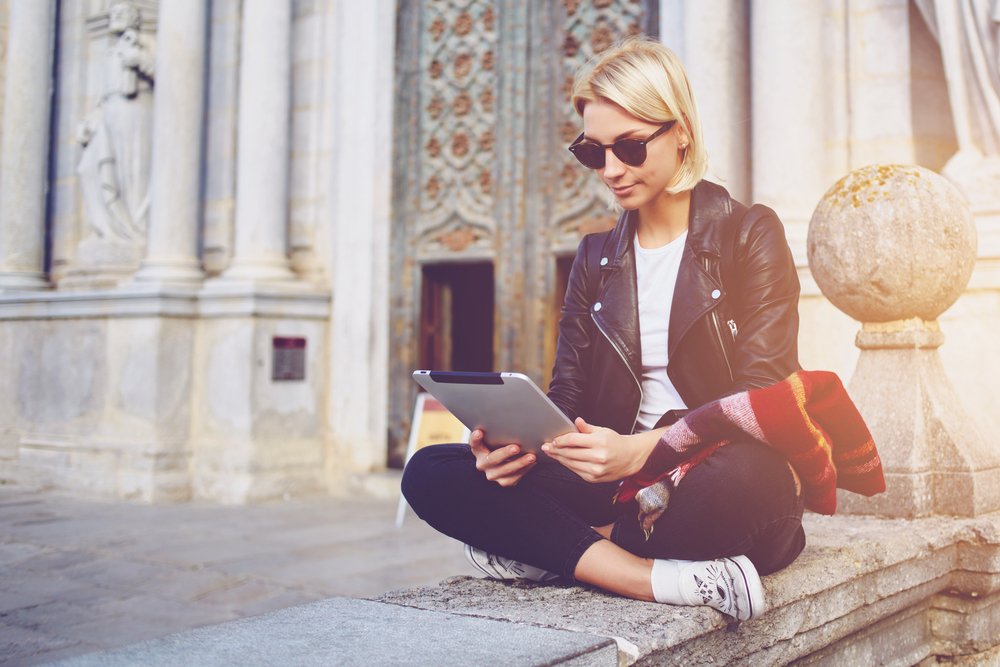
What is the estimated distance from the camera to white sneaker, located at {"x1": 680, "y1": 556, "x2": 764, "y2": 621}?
1856 mm

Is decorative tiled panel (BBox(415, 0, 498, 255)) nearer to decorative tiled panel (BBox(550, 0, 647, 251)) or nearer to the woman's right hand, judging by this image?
decorative tiled panel (BBox(550, 0, 647, 251))

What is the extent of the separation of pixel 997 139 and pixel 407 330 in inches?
176

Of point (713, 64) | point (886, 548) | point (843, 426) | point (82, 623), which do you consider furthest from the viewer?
point (713, 64)

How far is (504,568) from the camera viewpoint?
7.22 feet

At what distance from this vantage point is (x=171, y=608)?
3816mm

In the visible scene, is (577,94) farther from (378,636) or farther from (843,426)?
(378,636)

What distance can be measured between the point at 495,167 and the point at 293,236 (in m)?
1.96

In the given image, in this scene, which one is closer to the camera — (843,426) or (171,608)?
(843,426)

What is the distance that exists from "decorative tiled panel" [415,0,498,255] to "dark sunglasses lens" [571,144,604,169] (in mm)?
4931

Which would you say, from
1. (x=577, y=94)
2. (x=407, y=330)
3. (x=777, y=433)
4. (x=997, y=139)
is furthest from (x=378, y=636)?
(x=407, y=330)

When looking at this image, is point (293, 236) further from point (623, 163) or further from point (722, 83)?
point (623, 163)

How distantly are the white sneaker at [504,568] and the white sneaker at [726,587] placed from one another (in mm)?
410

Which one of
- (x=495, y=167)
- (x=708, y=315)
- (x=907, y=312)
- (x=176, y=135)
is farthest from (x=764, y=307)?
(x=176, y=135)

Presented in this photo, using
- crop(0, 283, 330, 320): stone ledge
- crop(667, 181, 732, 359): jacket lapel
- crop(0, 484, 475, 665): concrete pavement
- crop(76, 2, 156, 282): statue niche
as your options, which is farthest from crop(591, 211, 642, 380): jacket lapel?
crop(76, 2, 156, 282): statue niche
